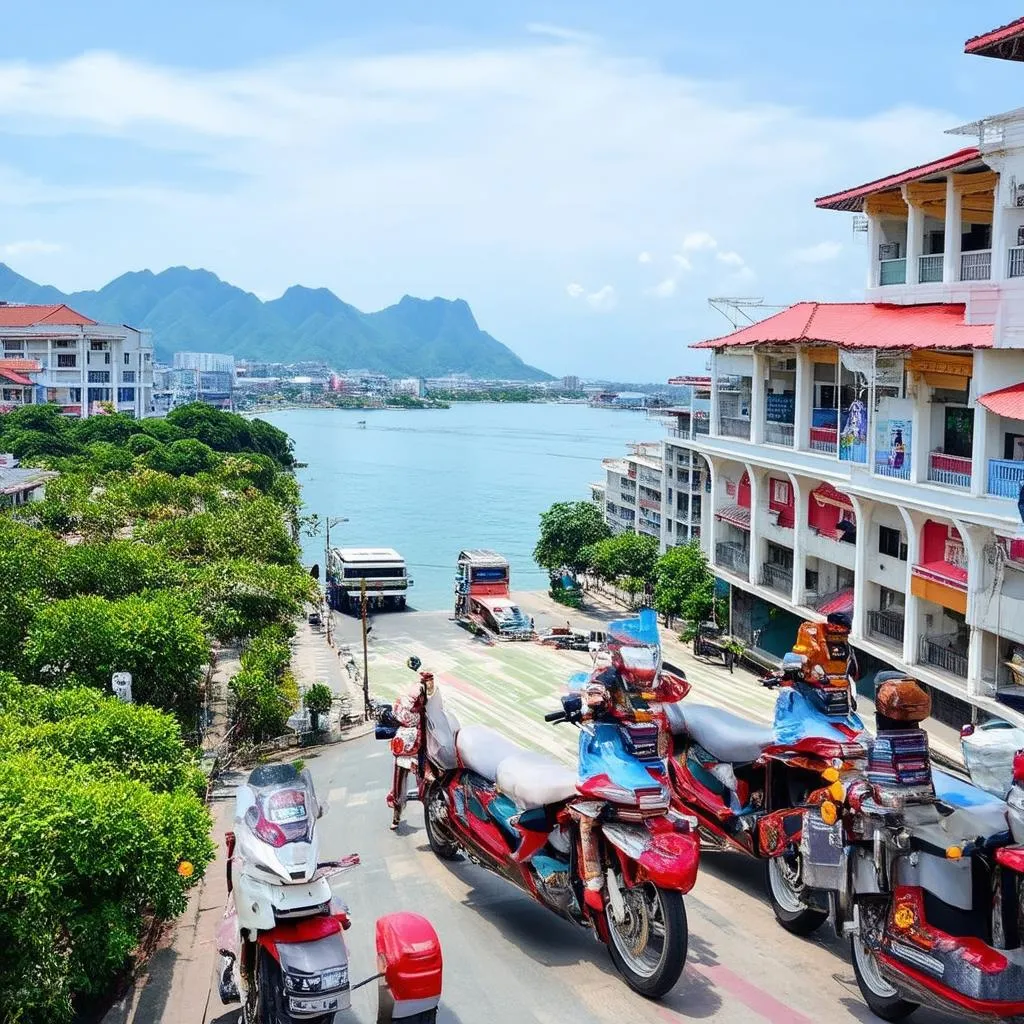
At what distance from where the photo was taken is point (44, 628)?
20812 millimetres

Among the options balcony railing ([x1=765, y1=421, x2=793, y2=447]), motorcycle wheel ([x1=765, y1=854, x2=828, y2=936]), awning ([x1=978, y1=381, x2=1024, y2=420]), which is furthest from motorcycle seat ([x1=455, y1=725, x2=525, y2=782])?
balcony railing ([x1=765, y1=421, x2=793, y2=447])

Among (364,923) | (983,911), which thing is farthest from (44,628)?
(983,911)

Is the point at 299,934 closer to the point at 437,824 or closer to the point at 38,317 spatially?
the point at 437,824

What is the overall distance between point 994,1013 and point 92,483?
48.6 meters

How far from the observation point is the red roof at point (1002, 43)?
1978 centimetres

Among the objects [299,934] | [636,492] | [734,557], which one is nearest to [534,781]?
[299,934]

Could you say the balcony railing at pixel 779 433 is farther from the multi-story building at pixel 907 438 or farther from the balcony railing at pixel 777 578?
the balcony railing at pixel 777 578

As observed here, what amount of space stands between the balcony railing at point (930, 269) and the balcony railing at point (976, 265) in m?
1.12

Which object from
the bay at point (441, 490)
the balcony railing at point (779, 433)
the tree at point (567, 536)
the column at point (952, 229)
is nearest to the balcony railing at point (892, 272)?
the column at point (952, 229)

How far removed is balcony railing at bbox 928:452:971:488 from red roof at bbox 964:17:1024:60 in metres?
7.34

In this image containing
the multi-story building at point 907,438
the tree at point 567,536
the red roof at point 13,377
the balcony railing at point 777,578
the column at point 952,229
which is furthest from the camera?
the red roof at point 13,377

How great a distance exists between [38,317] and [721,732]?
109 meters

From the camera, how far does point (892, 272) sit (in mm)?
28828

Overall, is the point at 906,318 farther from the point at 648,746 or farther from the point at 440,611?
the point at 440,611
